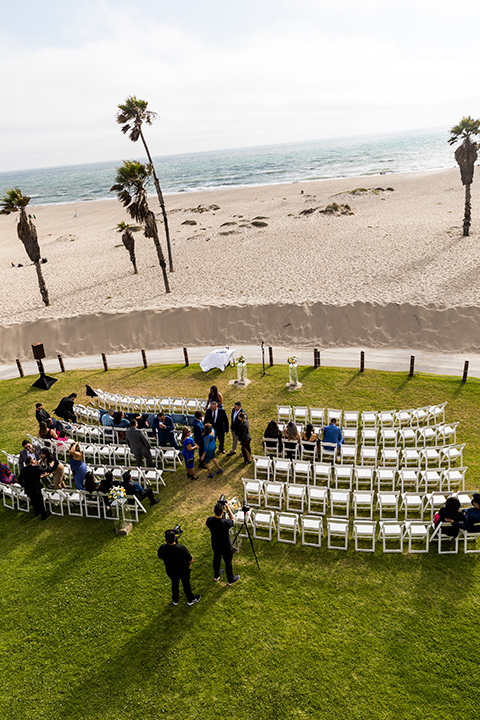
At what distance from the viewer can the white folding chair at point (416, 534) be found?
343 inches

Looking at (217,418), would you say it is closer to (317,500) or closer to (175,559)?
(317,500)

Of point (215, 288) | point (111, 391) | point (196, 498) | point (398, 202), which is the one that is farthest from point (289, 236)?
point (196, 498)

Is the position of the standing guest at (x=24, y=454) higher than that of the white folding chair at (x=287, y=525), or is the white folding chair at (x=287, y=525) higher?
the standing guest at (x=24, y=454)

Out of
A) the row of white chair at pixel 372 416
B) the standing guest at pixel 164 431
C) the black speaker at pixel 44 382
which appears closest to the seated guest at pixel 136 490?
the standing guest at pixel 164 431

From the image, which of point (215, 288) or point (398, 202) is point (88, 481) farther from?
point (398, 202)

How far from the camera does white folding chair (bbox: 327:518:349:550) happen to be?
8.91 meters

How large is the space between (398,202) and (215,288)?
38.7 m

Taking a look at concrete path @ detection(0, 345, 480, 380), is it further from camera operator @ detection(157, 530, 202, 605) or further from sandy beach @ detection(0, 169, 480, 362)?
camera operator @ detection(157, 530, 202, 605)

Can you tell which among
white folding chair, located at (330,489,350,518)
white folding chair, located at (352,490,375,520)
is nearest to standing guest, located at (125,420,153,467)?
white folding chair, located at (330,489,350,518)

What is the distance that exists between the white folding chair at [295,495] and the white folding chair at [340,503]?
63cm

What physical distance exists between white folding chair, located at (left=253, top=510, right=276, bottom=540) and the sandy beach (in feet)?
48.8

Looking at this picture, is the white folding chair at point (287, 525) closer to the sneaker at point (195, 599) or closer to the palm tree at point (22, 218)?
the sneaker at point (195, 599)

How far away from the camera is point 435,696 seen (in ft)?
21.0

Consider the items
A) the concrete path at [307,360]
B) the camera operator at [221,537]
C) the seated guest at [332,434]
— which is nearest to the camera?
the camera operator at [221,537]
